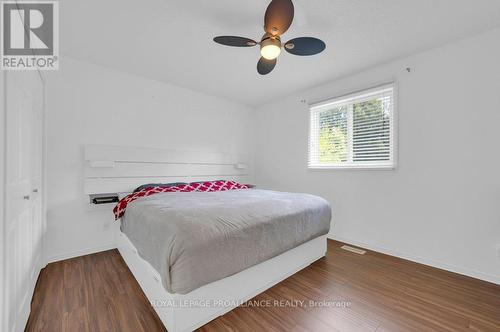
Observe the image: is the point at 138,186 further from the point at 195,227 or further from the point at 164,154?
the point at 195,227

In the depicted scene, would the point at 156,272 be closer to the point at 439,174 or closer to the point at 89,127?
the point at 89,127

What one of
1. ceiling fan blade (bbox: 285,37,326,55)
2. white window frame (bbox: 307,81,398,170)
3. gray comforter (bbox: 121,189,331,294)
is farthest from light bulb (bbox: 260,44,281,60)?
white window frame (bbox: 307,81,398,170)

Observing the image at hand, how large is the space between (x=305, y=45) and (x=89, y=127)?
2.75 meters

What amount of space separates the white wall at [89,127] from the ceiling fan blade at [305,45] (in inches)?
90.5

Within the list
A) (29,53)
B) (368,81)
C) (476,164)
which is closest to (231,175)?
(368,81)

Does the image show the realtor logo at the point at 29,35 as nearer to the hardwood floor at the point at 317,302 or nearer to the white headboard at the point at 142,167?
the white headboard at the point at 142,167

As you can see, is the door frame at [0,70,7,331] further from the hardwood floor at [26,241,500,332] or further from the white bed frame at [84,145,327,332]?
Answer: the white bed frame at [84,145,327,332]

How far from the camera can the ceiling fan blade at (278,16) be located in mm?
1456

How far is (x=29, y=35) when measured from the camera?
177cm

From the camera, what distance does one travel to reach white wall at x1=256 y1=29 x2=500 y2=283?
211 centimetres

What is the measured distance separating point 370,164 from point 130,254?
3127 mm

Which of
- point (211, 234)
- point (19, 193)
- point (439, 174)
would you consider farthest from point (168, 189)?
point (439, 174)

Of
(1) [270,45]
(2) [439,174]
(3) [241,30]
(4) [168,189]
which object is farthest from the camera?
(4) [168,189]

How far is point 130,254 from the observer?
2242mm
